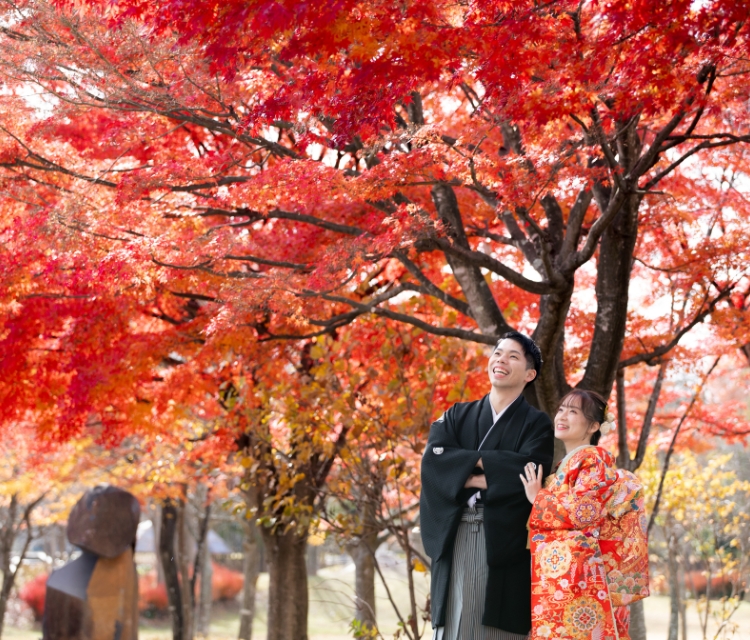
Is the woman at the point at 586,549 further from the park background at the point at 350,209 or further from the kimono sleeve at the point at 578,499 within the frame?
the park background at the point at 350,209

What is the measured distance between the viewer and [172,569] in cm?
1360

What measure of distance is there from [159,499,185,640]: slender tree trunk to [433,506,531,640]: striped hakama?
1086 centimetres

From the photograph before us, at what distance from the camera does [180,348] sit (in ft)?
27.7

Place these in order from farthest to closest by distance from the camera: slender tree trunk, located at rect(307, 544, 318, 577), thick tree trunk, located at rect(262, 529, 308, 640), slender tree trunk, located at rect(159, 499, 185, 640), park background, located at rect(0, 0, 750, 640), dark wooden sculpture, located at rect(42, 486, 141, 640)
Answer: slender tree trunk, located at rect(307, 544, 318, 577) → slender tree trunk, located at rect(159, 499, 185, 640) → thick tree trunk, located at rect(262, 529, 308, 640) → dark wooden sculpture, located at rect(42, 486, 141, 640) → park background, located at rect(0, 0, 750, 640)

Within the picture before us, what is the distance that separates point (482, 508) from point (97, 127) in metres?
6.13

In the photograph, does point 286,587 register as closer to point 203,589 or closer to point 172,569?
point 172,569

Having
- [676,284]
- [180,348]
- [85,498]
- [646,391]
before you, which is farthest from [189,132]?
[646,391]

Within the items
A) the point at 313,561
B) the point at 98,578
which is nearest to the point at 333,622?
the point at 98,578

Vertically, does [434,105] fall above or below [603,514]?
above

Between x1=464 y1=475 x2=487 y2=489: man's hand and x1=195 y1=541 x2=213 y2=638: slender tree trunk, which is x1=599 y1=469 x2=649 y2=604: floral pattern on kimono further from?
x1=195 y1=541 x2=213 y2=638: slender tree trunk

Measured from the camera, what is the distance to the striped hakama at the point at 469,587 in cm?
356

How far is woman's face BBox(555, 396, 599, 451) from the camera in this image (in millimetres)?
3559

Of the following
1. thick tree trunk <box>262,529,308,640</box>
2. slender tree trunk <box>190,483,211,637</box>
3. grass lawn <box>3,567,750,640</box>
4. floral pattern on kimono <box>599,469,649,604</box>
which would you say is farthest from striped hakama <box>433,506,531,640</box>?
slender tree trunk <box>190,483,211,637</box>

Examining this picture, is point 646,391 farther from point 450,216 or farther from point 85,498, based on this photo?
point 85,498
